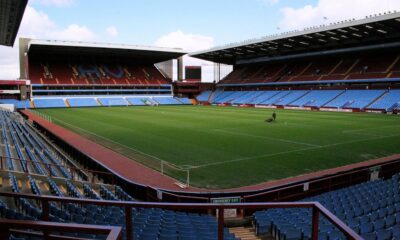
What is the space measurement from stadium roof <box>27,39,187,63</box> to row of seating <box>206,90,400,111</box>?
59.4ft

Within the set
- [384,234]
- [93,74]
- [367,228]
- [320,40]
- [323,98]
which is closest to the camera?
[384,234]

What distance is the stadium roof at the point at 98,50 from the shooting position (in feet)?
223

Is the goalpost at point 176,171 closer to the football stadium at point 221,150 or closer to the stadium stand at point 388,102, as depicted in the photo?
the football stadium at point 221,150

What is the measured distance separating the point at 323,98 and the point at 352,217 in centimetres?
5364

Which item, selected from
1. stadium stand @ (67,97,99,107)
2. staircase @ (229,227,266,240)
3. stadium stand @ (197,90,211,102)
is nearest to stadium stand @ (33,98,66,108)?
stadium stand @ (67,97,99,107)

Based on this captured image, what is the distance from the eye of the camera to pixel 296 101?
62.0 metres

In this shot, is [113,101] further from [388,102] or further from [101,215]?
[101,215]

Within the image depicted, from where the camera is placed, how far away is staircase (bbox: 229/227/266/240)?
9.20m

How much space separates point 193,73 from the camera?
91938 millimetres

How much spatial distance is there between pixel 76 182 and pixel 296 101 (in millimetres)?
54394

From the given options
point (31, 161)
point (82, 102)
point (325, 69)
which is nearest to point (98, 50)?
point (82, 102)

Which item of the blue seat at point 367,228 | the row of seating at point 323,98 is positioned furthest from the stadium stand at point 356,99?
the blue seat at point 367,228

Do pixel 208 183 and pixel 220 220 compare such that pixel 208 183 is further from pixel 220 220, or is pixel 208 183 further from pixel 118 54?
pixel 118 54

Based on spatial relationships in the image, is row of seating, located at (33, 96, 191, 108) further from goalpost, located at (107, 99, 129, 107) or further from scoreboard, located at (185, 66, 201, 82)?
scoreboard, located at (185, 66, 201, 82)
